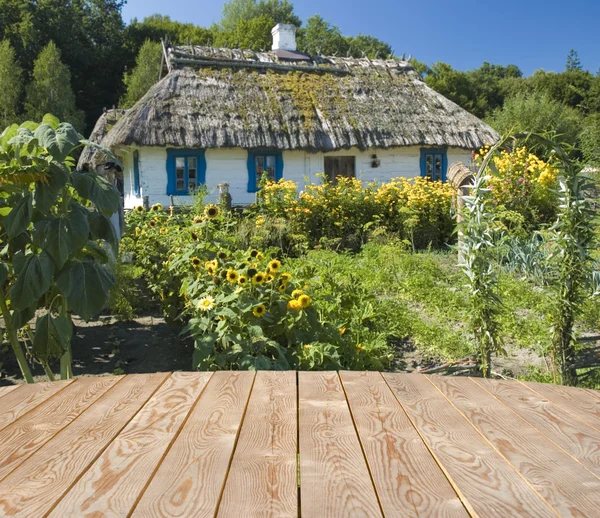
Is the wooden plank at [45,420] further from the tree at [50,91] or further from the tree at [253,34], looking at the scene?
the tree at [253,34]

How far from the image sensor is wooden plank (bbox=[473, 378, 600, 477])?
1.39 metres

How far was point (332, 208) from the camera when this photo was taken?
9812 mm

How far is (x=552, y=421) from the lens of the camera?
1623 mm

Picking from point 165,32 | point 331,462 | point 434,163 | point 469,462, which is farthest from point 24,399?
point 165,32

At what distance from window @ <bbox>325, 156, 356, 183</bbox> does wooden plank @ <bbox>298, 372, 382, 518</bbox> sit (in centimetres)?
1212

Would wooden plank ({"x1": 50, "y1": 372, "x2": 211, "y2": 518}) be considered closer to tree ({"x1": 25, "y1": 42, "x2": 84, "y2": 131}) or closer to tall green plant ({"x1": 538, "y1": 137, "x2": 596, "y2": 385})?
tall green plant ({"x1": 538, "y1": 137, "x2": 596, "y2": 385})

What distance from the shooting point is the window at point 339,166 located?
13.7m

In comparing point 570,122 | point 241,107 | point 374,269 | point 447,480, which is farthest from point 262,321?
point 570,122

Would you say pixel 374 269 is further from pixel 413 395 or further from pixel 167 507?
pixel 167 507

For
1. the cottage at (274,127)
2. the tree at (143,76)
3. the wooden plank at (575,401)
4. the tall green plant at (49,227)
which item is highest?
the tree at (143,76)

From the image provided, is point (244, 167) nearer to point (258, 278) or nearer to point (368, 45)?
point (258, 278)

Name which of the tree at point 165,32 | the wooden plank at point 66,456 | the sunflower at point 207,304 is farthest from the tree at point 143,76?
the wooden plank at point 66,456

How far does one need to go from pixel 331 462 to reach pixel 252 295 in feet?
7.01

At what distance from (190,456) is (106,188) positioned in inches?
59.0
